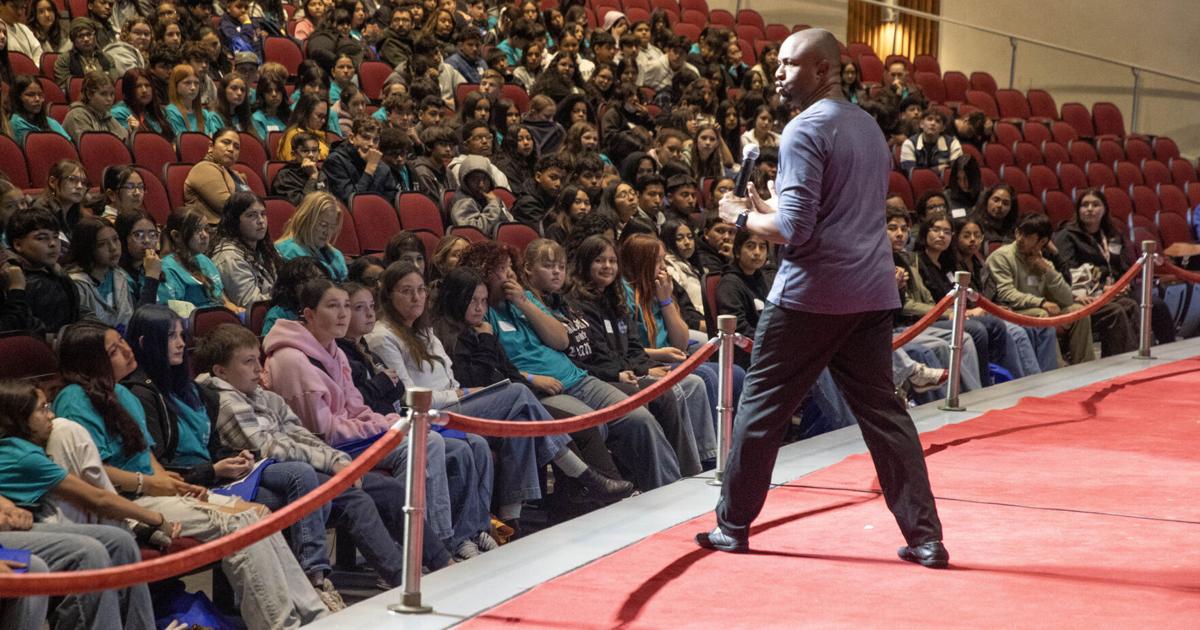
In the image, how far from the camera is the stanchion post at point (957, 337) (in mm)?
5660

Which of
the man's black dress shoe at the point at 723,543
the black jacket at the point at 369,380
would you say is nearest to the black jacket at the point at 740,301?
the black jacket at the point at 369,380

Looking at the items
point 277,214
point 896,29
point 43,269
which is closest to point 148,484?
point 43,269

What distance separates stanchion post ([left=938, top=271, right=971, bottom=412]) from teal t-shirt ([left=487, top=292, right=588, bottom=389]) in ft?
5.15

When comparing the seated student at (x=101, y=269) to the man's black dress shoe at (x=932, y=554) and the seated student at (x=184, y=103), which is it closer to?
the seated student at (x=184, y=103)

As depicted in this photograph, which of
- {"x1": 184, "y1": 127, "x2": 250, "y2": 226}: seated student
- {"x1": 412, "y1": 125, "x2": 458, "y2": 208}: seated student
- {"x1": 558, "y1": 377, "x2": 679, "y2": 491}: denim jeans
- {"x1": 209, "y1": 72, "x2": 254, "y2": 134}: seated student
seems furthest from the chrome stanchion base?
{"x1": 209, "y1": 72, "x2": 254, "y2": 134}: seated student

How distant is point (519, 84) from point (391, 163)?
9.49 ft

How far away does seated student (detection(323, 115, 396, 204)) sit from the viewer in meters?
7.34

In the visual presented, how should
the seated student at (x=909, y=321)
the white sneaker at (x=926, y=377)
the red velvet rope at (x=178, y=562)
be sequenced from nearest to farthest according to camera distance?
the red velvet rope at (x=178, y=562)
the white sneaker at (x=926, y=377)
the seated student at (x=909, y=321)

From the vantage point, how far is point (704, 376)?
5.78 metres

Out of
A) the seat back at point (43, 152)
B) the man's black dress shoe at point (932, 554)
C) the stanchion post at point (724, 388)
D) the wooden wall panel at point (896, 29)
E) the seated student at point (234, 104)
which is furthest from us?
the wooden wall panel at point (896, 29)

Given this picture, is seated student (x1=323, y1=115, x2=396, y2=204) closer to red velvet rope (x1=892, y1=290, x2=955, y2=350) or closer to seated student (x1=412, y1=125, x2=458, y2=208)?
seated student (x1=412, y1=125, x2=458, y2=208)

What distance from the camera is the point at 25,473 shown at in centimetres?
342

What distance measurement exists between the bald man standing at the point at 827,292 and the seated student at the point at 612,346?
1792 mm

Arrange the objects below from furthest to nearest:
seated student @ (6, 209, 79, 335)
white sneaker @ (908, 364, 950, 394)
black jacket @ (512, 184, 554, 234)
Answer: black jacket @ (512, 184, 554, 234) → white sneaker @ (908, 364, 950, 394) → seated student @ (6, 209, 79, 335)
